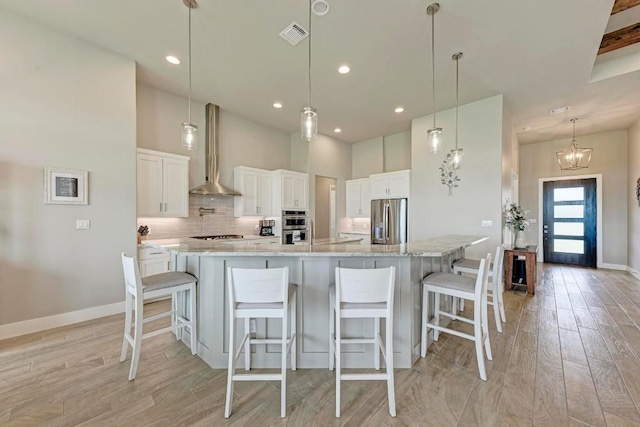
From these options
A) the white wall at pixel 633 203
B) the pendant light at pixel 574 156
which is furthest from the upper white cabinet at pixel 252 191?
the white wall at pixel 633 203

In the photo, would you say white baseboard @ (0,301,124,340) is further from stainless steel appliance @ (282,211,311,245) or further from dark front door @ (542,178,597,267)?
dark front door @ (542,178,597,267)

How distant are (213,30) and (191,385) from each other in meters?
3.37

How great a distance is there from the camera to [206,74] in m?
3.74

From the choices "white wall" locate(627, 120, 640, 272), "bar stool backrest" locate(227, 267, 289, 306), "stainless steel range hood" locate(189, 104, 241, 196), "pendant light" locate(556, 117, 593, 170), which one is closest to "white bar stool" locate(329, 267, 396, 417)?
"bar stool backrest" locate(227, 267, 289, 306)

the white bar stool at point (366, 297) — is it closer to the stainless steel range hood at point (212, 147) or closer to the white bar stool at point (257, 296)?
the white bar stool at point (257, 296)

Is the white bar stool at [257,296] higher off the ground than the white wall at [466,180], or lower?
lower

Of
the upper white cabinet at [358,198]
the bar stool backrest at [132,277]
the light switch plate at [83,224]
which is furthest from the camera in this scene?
the upper white cabinet at [358,198]

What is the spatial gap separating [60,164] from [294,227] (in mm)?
3738

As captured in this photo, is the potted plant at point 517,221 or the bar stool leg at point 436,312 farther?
the potted plant at point 517,221

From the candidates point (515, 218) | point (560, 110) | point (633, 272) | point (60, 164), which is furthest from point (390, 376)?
point (633, 272)

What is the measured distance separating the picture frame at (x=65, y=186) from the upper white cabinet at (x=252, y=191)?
235 centimetres

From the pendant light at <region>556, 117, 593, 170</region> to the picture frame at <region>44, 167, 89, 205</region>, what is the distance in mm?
8272

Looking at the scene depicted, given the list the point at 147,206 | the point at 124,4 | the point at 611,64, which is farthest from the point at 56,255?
the point at 611,64

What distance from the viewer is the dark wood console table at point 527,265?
4.14 metres
